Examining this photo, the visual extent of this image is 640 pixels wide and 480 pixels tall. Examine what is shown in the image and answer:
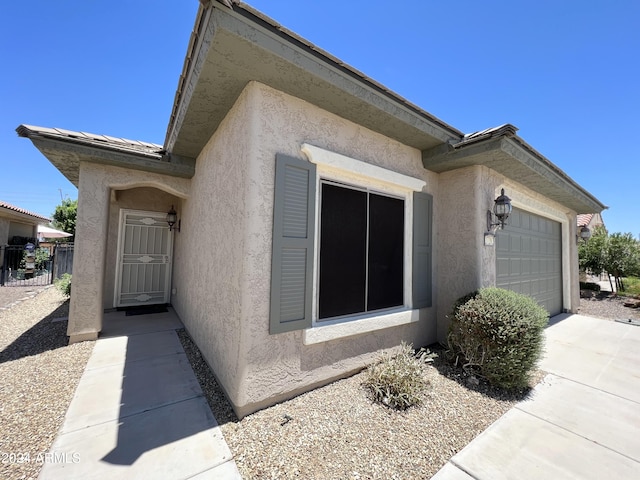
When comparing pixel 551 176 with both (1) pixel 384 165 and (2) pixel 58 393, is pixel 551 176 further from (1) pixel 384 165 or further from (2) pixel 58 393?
(2) pixel 58 393

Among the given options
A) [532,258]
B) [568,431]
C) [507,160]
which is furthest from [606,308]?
[568,431]

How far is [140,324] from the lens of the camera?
20.1ft

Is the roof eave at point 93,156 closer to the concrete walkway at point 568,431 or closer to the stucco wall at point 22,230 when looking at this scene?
the concrete walkway at point 568,431

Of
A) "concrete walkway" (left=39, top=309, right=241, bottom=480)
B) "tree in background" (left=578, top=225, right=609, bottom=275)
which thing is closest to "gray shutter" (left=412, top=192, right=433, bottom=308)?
"concrete walkway" (left=39, top=309, right=241, bottom=480)

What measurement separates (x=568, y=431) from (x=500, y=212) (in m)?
3.45

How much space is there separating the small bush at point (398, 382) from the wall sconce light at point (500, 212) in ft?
10.3

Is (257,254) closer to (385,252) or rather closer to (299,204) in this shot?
(299,204)

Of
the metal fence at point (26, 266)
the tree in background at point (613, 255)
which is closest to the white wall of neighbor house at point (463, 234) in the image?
the tree in background at point (613, 255)

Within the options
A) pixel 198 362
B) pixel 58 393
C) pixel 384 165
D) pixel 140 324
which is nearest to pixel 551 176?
pixel 384 165

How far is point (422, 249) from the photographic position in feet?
16.2

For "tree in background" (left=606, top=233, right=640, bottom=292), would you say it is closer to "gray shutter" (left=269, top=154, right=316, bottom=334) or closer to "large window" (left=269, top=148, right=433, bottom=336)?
"large window" (left=269, top=148, right=433, bottom=336)

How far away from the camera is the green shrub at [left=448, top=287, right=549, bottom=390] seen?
3.66 meters

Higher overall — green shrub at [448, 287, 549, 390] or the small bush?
green shrub at [448, 287, 549, 390]

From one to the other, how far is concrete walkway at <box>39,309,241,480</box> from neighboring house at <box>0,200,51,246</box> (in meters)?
15.5
